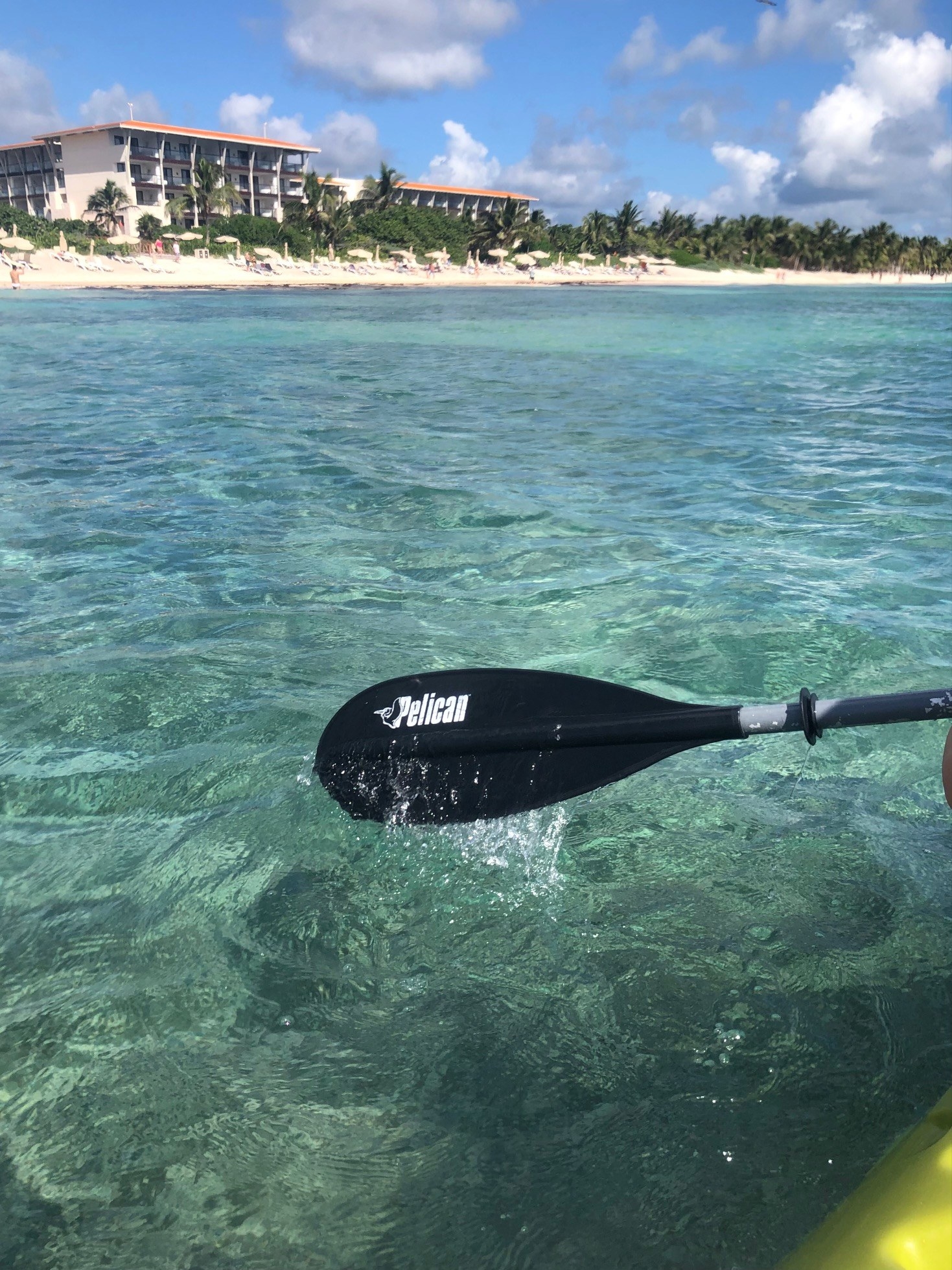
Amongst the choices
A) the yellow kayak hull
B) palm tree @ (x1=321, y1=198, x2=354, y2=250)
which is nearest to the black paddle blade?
the yellow kayak hull

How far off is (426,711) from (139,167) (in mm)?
81725

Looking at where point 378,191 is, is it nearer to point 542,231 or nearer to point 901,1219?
point 542,231

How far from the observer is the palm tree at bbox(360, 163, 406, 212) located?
75.3 meters

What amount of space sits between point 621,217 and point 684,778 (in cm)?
9908

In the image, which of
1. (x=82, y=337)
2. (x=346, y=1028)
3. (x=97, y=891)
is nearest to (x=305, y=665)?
(x=97, y=891)

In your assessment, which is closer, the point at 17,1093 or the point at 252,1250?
the point at 252,1250

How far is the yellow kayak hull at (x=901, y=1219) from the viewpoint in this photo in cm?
128

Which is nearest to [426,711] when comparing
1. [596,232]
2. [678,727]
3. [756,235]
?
[678,727]

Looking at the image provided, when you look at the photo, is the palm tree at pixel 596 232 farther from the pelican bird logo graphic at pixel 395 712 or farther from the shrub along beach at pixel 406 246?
the pelican bird logo graphic at pixel 395 712

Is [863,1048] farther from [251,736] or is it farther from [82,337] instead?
[82,337]

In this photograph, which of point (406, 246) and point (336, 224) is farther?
point (406, 246)

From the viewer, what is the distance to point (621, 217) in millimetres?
92688

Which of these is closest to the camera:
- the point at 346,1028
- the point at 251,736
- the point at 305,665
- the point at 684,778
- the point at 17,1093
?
the point at 17,1093

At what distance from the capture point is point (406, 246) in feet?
245
